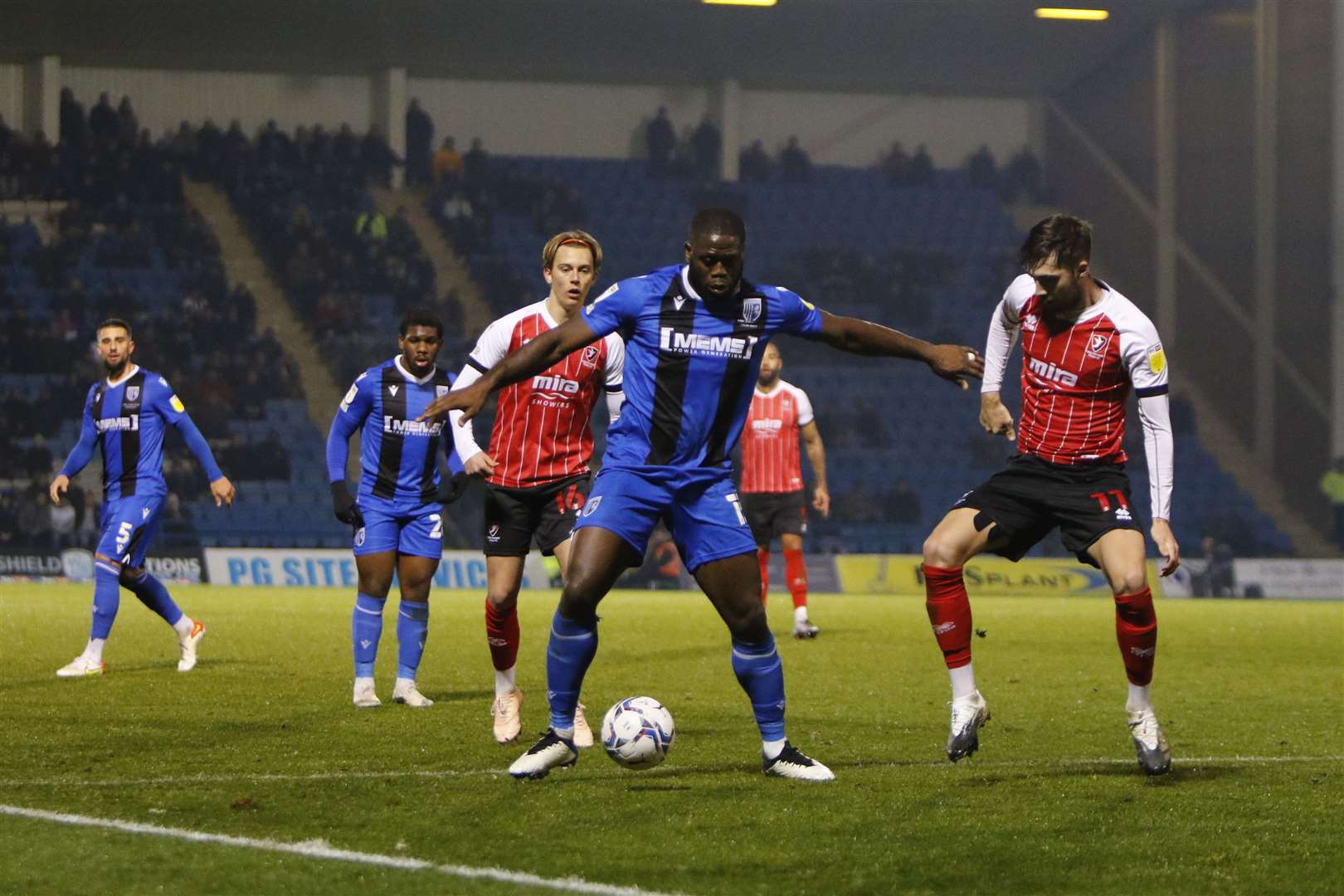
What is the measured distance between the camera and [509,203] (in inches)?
1441

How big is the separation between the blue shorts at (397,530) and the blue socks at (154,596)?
2524 mm

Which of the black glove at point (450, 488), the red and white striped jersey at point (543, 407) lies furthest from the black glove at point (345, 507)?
the red and white striped jersey at point (543, 407)

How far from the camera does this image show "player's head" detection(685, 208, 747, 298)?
21.5 ft

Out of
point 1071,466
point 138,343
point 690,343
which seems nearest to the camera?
point 690,343

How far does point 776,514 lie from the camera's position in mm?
16156

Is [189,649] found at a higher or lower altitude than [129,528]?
lower

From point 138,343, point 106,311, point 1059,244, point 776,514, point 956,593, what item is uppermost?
point 106,311

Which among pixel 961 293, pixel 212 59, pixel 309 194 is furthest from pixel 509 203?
pixel 961 293

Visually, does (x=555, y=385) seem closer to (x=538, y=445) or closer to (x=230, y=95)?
(x=538, y=445)

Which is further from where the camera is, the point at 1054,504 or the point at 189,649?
the point at 189,649

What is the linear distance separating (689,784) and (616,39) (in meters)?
31.5

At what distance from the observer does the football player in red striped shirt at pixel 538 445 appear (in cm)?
805

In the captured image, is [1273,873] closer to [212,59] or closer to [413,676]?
[413,676]

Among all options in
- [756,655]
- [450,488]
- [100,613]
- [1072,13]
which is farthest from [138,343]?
[756,655]
